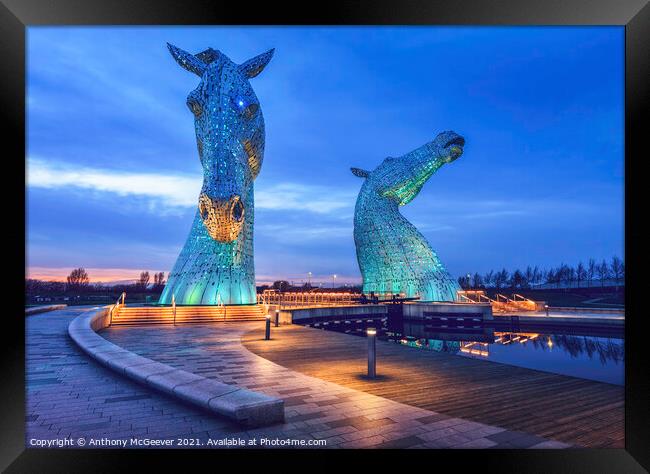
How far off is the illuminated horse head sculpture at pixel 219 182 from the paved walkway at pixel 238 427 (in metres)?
14.3

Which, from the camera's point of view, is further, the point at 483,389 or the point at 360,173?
the point at 360,173

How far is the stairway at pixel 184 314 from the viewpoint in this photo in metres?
17.5

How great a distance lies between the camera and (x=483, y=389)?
6371mm

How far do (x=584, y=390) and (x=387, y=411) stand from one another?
388 cm

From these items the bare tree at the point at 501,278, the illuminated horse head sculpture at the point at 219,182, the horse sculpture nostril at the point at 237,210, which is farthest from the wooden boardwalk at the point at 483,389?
the bare tree at the point at 501,278

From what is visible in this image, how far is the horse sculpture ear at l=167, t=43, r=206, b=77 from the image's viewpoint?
2277cm

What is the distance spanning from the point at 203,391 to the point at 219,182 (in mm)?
17388

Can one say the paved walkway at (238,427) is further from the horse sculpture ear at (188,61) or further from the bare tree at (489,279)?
the bare tree at (489,279)

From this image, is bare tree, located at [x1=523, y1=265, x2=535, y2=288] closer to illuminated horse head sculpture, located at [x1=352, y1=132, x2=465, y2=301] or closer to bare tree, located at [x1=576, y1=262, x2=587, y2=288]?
bare tree, located at [x1=576, y1=262, x2=587, y2=288]

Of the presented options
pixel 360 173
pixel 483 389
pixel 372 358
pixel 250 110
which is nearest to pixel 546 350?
pixel 483 389

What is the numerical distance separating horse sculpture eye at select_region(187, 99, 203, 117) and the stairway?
11.4 m

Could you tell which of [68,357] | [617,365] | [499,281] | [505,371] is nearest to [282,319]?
[68,357]

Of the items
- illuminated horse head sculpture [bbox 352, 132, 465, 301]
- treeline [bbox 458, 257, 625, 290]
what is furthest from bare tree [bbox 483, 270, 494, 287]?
illuminated horse head sculpture [bbox 352, 132, 465, 301]

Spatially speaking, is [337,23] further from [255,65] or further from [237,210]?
[255,65]
